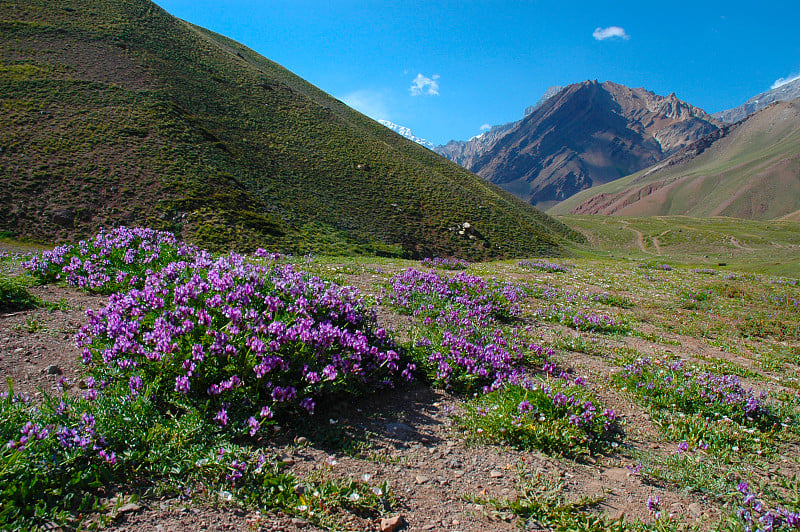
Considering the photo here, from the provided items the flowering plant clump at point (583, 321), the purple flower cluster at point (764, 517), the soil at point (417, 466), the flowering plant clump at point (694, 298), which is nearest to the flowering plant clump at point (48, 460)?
the soil at point (417, 466)

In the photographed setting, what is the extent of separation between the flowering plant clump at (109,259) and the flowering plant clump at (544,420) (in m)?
6.19

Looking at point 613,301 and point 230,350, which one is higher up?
point 613,301

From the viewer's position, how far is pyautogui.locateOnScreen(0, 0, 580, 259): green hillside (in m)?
25.5

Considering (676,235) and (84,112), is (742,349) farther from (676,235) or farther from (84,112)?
(676,235)

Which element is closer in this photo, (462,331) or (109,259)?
(462,331)

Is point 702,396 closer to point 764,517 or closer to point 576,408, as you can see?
point 576,408

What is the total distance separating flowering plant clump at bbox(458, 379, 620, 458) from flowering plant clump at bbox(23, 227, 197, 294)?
6.19 metres

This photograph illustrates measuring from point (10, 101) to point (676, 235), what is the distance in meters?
A: 100

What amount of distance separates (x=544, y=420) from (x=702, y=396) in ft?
9.05

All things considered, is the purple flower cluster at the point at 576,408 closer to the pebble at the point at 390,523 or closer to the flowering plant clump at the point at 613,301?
the pebble at the point at 390,523

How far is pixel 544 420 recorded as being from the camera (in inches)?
191

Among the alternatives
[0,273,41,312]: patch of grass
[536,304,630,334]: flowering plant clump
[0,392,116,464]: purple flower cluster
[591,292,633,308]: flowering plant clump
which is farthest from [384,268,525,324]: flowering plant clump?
[0,273,41,312]: patch of grass

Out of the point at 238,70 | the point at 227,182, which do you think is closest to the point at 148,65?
the point at 238,70

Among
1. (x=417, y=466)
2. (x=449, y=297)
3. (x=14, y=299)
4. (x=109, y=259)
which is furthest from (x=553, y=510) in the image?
(x=109, y=259)
